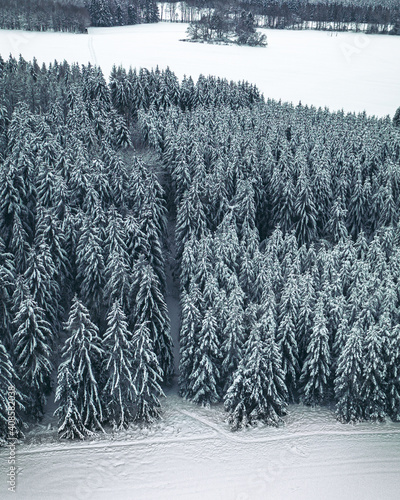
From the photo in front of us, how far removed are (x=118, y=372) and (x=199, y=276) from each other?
37.4 ft

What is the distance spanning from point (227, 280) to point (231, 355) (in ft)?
21.6

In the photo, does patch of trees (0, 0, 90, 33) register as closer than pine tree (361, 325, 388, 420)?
No

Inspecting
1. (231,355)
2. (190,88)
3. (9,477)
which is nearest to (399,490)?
(231,355)

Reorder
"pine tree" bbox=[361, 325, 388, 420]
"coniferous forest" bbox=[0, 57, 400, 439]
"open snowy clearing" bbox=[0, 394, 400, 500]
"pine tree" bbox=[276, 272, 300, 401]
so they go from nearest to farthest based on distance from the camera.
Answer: "open snowy clearing" bbox=[0, 394, 400, 500], "pine tree" bbox=[361, 325, 388, 420], "coniferous forest" bbox=[0, 57, 400, 439], "pine tree" bbox=[276, 272, 300, 401]

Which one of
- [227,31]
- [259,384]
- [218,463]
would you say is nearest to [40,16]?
[227,31]

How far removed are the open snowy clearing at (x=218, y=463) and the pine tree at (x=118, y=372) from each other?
1.62m

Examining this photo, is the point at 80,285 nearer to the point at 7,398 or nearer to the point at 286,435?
the point at 7,398

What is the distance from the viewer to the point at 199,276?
1646 inches

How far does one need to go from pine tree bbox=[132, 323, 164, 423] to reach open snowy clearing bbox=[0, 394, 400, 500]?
1.25m

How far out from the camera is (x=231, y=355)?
38000 mm

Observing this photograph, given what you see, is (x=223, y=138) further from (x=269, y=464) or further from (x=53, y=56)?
(x=53, y=56)

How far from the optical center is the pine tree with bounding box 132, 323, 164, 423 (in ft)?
115

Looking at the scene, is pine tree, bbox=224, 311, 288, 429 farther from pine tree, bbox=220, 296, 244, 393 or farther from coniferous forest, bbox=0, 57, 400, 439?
pine tree, bbox=220, 296, 244, 393

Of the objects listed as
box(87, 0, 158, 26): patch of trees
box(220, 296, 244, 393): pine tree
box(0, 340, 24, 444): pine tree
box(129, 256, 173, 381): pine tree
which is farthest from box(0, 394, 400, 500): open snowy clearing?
box(87, 0, 158, 26): patch of trees
